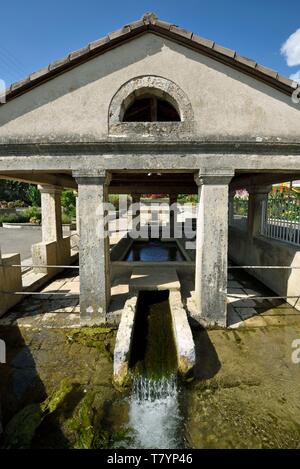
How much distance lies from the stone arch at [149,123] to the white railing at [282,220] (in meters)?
4.08

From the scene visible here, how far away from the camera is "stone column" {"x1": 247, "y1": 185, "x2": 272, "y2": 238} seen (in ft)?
26.6

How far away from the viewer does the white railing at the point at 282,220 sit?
670 centimetres

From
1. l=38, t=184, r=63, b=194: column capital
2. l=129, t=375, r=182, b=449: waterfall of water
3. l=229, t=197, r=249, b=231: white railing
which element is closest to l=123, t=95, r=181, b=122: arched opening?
l=38, t=184, r=63, b=194: column capital

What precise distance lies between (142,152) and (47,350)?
426cm

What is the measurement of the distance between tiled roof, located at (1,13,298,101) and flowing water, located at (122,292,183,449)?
5.30m

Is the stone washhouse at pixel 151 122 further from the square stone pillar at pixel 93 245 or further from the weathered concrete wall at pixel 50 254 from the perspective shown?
the weathered concrete wall at pixel 50 254

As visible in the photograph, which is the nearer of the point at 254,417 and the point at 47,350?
the point at 254,417

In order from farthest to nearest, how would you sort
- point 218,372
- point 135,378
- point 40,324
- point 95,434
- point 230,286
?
point 230,286 < point 40,324 < point 218,372 < point 135,378 < point 95,434

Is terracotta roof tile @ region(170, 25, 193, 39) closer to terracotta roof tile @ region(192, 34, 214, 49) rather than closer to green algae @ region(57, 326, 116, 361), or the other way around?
terracotta roof tile @ region(192, 34, 214, 49)

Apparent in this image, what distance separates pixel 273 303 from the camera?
6375mm

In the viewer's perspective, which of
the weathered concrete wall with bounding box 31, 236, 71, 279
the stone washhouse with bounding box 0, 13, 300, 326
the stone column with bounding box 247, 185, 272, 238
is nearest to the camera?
the stone washhouse with bounding box 0, 13, 300, 326

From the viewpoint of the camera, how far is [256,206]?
8.20m

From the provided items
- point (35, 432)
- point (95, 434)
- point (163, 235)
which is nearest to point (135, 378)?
point (95, 434)
